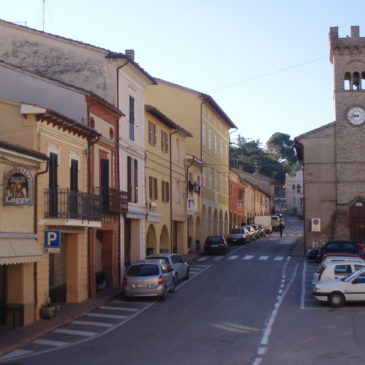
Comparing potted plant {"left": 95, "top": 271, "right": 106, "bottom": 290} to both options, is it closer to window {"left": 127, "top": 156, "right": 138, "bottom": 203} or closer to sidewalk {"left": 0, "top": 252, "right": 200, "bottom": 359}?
sidewalk {"left": 0, "top": 252, "right": 200, "bottom": 359}

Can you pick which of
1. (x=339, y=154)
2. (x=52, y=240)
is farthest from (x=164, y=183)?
(x=52, y=240)

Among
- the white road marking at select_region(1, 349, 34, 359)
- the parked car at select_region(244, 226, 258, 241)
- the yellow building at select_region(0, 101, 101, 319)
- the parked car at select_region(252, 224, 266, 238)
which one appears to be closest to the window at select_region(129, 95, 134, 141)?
the yellow building at select_region(0, 101, 101, 319)

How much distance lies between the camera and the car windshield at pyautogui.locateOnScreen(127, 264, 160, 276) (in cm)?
2620

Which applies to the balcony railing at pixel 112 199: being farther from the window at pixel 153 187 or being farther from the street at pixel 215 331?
the window at pixel 153 187

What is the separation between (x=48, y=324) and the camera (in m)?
20.7

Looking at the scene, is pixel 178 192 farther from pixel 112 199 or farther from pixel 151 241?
pixel 112 199

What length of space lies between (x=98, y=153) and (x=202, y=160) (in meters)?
26.6

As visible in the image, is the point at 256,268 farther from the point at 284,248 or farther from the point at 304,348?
the point at 304,348

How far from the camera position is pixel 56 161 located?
76.2ft

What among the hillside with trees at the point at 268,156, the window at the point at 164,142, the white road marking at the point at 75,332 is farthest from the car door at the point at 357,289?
the hillside with trees at the point at 268,156

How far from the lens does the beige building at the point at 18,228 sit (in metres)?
19.1

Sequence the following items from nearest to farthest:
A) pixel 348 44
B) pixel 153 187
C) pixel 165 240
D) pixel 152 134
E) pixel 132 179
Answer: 1. pixel 132 179
2. pixel 152 134
3. pixel 153 187
4. pixel 165 240
5. pixel 348 44

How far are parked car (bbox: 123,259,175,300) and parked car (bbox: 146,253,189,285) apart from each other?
2.15 m

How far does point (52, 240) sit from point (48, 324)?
2.81 metres
